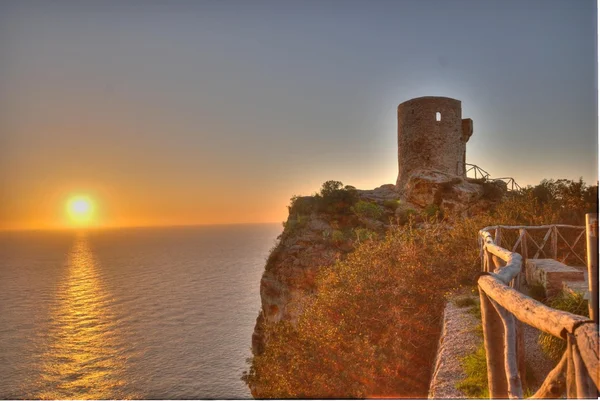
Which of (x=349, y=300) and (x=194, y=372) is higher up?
(x=349, y=300)

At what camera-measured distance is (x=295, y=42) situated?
843 cm

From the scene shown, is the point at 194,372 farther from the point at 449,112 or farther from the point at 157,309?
the point at 449,112

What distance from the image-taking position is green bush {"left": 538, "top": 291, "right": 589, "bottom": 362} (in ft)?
15.2

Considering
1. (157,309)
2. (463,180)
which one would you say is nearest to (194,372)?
(157,309)

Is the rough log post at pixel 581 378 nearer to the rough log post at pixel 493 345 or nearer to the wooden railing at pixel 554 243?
the rough log post at pixel 493 345

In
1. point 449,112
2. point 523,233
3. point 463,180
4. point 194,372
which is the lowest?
point 194,372

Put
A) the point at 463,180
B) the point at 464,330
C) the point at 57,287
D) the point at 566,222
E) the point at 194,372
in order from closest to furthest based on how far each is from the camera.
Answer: the point at 464,330 < the point at 566,222 < the point at 463,180 < the point at 194,372 < the point at 57,287

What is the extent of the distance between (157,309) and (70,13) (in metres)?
47.0

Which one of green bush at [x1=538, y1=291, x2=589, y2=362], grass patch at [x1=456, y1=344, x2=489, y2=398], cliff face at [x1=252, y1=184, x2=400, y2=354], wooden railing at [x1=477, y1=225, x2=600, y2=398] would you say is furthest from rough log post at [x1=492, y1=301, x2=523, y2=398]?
cliff face at [x1=252, y1=184, x2=400, y2=354]

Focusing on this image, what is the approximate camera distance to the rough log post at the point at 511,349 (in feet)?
9.27

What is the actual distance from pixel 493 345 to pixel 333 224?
1703 centimetres

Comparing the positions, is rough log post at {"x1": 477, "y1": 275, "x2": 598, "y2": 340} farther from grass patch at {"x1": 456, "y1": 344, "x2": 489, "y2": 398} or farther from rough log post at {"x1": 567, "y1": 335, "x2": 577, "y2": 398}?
grass patch at {"x1": 456, "y1": 344, "x2": 489, "y2": 398}

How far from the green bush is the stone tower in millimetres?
16372

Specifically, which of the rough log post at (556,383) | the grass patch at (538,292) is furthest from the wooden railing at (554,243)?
the rough log post at (556,383)
